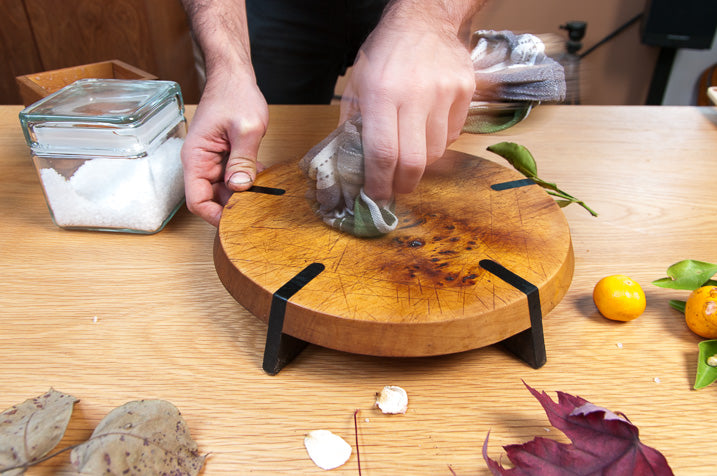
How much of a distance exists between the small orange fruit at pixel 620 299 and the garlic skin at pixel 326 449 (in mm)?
376

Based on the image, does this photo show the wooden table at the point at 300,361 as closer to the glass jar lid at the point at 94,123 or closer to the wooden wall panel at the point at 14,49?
the glass jar lid at the point at 94,123

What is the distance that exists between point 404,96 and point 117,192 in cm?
46

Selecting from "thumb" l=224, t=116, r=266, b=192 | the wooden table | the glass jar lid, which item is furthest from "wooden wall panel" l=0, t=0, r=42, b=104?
"thumb" l=224, t=116, r=266, b=192

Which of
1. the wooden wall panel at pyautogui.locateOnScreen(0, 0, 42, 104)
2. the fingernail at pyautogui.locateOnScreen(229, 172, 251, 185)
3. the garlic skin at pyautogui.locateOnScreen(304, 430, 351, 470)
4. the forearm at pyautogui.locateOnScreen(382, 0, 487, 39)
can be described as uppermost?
the forearm at pyautogui.locateOnScreen(382, 0, 487, 39)

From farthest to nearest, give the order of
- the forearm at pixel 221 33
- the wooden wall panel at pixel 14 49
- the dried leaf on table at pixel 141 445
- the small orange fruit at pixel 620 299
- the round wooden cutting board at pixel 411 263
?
the wooden wall panel at pixel 14 49 → the forearm at pixel 221 33 → the small orange fruit at pixel 620 299 → the round wooden cutting board at pixel 411 263 → the dried leaf on table at pixel 141 445

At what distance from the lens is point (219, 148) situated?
2.83ft

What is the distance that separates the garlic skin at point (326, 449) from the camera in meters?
0.48

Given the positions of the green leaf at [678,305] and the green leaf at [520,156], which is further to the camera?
the green leaf at [520,156]

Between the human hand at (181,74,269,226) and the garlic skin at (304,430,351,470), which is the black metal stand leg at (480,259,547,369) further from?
the human hand at (181,74,269,226)

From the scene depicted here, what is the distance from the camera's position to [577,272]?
0.76 metres

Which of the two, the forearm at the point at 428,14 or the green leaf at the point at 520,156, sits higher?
the forearm at the point at 428,14

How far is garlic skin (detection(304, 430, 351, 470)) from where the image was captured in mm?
481

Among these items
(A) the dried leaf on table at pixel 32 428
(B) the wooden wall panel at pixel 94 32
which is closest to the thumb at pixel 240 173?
(A) the dried leaf on table at pixel 32 428

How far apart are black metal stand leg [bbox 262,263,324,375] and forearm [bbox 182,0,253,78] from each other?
51cm
